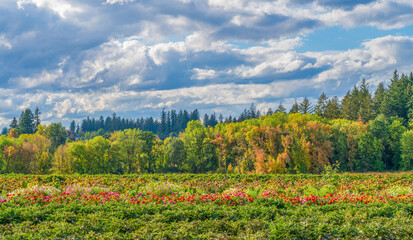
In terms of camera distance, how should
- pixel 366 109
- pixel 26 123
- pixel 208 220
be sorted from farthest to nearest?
pixel 26 123
pixel 366 109
pixel 208 220

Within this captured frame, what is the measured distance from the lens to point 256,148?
144 feet

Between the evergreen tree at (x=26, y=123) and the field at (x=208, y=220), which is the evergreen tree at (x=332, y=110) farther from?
the evergreen tree at (x=26, y=123)

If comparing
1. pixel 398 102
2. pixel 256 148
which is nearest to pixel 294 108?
pixel 398 102

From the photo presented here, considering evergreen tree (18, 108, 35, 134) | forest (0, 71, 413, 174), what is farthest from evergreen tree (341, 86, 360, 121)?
evergreen tree (18, 108, 35, 134)

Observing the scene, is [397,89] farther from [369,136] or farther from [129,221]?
[129,221]

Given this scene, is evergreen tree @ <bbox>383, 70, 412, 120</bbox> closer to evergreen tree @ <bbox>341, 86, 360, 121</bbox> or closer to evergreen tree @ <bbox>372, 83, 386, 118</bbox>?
evergreen tree @ <bbox>372, 83, 386, 118</bbox>

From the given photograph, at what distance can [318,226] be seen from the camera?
7.70m

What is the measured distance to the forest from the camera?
144ft

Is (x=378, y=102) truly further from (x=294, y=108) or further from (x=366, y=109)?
(x=294, y=108)

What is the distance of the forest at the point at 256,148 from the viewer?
43.9 m

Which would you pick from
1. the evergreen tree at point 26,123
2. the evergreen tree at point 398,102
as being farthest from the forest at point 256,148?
the evergreen tree at point 26,123

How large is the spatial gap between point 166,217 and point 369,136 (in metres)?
51.7

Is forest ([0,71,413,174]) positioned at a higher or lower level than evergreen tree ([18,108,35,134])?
lower

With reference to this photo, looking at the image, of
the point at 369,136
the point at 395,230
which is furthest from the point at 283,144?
the point at 395,230
